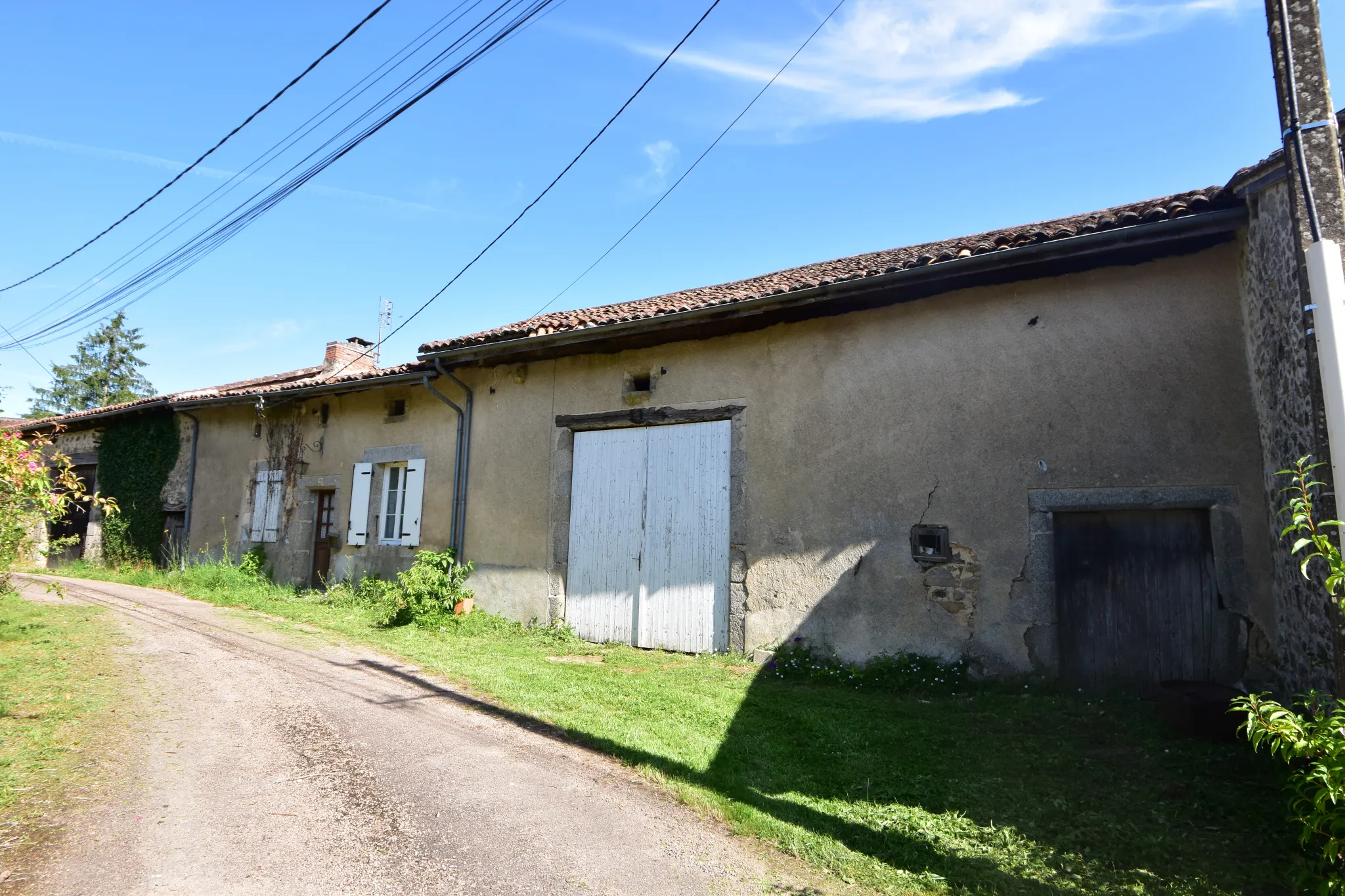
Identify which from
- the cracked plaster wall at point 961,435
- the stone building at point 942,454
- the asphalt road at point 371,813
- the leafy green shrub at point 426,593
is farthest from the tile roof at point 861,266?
the asphalt road at point 371,813

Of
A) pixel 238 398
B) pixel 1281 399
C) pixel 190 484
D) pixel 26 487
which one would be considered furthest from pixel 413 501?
pixel 1281 399

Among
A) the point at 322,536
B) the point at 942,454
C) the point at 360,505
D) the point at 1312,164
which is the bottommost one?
the point at 322,536

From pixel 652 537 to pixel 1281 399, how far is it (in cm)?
527

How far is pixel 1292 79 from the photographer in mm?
3135

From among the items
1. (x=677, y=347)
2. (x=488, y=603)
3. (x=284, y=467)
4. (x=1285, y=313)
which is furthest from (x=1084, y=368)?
(x=284, y=467)

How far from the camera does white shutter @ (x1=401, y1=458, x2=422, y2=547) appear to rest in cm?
977

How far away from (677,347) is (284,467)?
304 inches

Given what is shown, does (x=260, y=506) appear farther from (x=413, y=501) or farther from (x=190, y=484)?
(x=413, y=501)

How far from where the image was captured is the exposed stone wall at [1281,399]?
4066 mm

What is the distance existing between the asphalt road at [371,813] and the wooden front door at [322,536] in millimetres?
6024

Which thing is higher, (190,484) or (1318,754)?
(190,484)

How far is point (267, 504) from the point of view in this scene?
11961 millimetres

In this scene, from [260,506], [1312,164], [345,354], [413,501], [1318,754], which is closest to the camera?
[1318,754]

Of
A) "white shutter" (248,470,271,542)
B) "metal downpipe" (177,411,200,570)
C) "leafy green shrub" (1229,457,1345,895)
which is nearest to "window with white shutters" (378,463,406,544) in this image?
"white shutter" (248,470,271,542)
